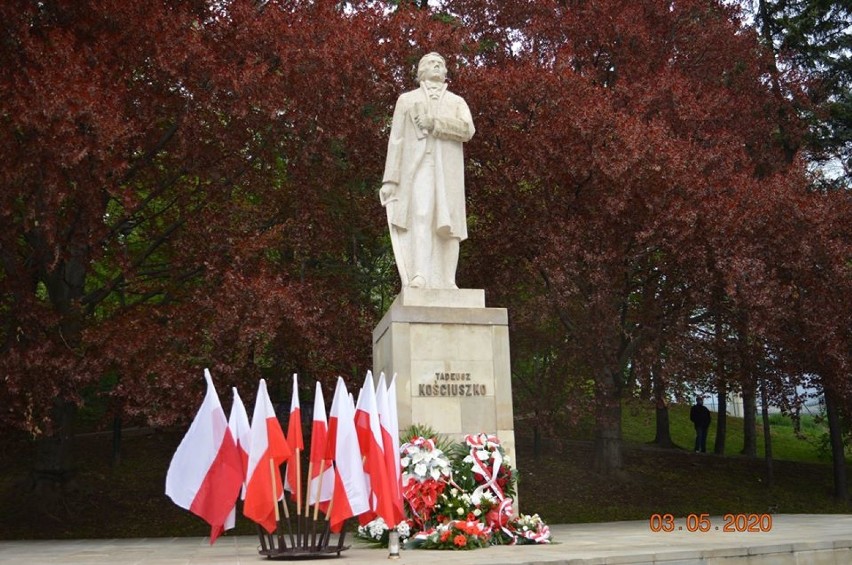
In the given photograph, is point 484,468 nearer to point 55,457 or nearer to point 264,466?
point 264,466

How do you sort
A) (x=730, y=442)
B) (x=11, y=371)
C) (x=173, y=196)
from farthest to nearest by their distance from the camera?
(x=730, y=442), (x=173, y=196), (x=11, y=371)

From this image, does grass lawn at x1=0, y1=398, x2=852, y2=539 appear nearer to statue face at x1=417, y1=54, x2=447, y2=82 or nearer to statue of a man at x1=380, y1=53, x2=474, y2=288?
statue of a man at x1=380, y1=53, x2=474, y2=288

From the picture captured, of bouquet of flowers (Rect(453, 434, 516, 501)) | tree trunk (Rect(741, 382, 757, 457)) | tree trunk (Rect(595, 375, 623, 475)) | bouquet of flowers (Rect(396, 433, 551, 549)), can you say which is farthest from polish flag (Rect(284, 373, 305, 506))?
tree trunk (Rect(741, 382, 757, 457))

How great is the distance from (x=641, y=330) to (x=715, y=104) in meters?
4.85

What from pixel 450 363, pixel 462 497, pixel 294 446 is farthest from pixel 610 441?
pixel 294 446

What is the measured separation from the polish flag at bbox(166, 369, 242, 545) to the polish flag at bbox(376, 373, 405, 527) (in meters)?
1.33

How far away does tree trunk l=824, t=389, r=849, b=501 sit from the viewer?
19766 mm

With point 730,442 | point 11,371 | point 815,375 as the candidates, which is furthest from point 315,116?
point 730,442

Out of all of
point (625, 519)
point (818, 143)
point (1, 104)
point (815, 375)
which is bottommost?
point (625, 519)

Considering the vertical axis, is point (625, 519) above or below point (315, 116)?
below

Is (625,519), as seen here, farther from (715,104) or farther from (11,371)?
(11,371)

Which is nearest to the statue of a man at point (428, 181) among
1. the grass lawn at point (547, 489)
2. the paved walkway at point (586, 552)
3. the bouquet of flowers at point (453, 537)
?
the bouquet of flowers at point (453, 537)

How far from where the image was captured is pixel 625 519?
1692cm

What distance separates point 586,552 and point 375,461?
84.2 inches
